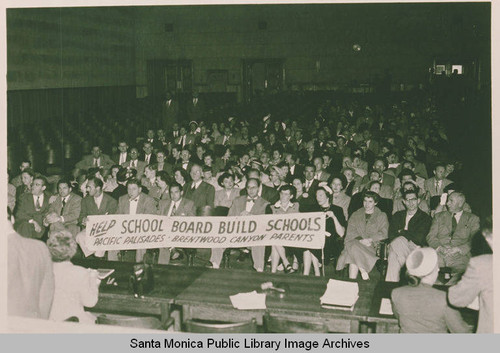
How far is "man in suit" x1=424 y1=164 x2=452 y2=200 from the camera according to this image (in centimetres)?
827

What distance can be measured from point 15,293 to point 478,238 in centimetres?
501

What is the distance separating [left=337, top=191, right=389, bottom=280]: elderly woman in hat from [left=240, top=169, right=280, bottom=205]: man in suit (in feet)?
3.93

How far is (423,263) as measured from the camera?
14.1 ft

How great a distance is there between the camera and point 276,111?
17156mm

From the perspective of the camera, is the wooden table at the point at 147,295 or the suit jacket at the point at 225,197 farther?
the suit jacket at the point at 225,197

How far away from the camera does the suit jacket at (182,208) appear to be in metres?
7.36

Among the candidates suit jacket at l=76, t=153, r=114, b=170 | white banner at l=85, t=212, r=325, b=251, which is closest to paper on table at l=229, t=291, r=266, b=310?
white banner at l=85, t=212, r=325, b=251

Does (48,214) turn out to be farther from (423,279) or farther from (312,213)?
(423,279)

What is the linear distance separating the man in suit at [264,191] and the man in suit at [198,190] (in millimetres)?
499

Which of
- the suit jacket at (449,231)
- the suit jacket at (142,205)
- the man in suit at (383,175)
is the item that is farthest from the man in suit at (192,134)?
the suit jacket at (449,231)

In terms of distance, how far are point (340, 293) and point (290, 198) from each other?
101 inches

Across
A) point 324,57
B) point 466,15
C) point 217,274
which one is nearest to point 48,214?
point 217,274

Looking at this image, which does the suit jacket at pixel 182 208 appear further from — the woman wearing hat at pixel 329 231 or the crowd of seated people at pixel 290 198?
the woman wearing hat at pixel 329 231

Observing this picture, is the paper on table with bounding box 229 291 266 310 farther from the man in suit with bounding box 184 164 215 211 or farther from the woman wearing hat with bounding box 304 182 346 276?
the man in suit with bounding box 184 164 215 211
